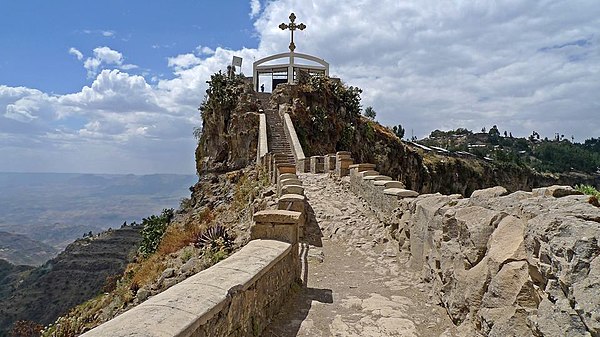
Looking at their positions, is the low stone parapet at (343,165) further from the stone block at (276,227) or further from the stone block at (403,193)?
the stone block at (276,227)

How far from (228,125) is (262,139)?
469cm

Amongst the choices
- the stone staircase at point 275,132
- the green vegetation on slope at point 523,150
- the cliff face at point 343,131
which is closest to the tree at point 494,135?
the green vegetation on slope at point 523,150

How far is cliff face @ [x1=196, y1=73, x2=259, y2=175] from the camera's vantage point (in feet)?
81.1

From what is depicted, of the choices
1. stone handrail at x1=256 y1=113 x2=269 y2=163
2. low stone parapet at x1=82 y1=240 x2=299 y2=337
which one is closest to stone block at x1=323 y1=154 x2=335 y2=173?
stone handrail at x1=256 y1=113 x2=269 y2=163

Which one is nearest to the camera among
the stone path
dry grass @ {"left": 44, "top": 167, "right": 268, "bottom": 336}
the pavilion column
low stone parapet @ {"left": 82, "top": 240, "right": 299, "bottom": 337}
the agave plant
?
low stone parapet @ {"left": 82, "top": 240, "right": 299, "bottom": 337}

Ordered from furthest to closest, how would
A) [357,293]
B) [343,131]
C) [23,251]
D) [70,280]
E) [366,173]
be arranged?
[23,251], [70,280], [343,131], [366,173], [357,293]

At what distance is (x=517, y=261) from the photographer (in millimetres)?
3598

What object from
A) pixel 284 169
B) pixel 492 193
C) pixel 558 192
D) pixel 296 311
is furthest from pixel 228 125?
pixel 558 192

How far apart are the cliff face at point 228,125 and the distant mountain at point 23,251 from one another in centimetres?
11915

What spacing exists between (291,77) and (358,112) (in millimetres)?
5054

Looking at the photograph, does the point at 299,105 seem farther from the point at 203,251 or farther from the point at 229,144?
the point at 203,251

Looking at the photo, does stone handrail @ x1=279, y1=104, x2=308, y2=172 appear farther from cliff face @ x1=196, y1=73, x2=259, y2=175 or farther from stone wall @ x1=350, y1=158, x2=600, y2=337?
stone wall @ x1=350, y1=158, x2=600, y2=337

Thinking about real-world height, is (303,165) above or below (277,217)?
above

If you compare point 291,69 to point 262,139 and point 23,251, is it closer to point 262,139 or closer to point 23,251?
point 262,139
